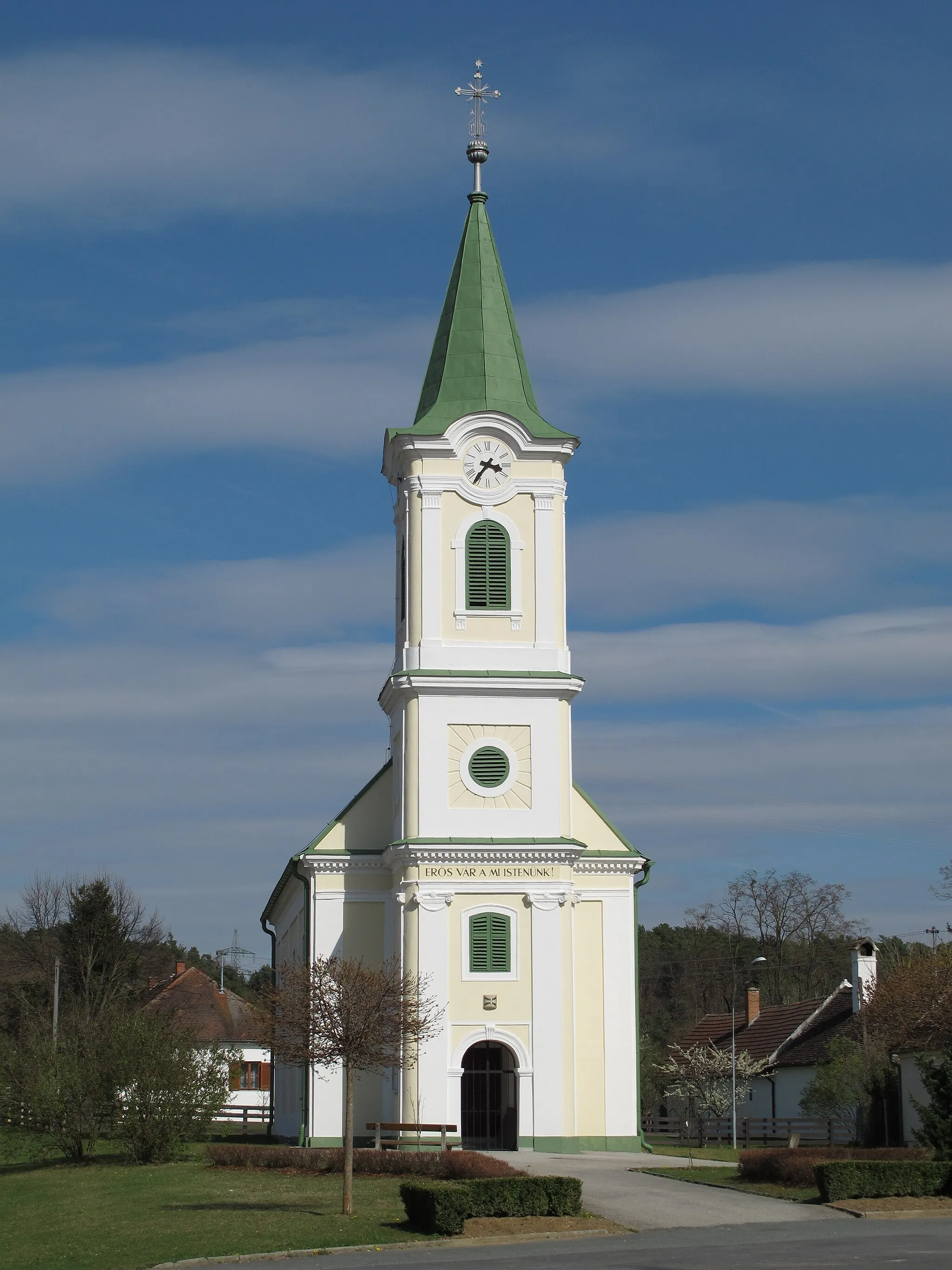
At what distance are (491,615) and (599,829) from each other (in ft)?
21.5

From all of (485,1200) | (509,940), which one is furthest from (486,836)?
(485,1200)

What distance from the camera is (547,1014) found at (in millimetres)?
40781

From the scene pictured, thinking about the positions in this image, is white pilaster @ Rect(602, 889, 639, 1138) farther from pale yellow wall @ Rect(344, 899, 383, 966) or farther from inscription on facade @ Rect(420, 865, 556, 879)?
pale yellow wall @ Rect(344, 899, 383, 966)

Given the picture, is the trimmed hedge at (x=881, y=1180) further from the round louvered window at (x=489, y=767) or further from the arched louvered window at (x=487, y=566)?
the arched louvered window at (x=487, y=566)

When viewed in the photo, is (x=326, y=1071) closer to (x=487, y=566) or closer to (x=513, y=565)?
(x=487, y=566)

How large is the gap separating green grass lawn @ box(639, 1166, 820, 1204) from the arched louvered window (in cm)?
1522

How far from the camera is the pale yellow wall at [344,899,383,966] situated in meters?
44.0

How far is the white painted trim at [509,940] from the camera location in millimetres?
40969

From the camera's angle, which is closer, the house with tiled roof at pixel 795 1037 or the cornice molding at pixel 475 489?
the cornice molding at pixel 475 489

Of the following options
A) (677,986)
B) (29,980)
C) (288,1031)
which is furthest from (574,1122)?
(677,986)

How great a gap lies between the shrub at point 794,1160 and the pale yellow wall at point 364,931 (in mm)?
13721

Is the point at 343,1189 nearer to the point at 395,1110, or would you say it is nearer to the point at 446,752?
the point at 395,1110

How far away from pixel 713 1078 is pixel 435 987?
23817 millimetres

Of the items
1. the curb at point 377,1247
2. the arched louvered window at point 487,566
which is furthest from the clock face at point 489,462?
the curb at point 377,1247
